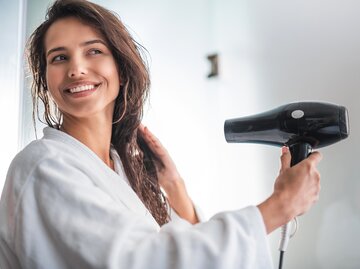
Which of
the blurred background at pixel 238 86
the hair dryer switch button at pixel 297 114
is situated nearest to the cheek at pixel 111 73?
the hair dryer switch button at pixel 297 114

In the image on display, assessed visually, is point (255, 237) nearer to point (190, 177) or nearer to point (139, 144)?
point (139, 144)

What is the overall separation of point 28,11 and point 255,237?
153 cm

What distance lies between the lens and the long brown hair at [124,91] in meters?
0.90

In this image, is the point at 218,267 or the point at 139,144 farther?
the point at 139,144

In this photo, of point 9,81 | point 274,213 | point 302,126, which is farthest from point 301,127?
point 9,81

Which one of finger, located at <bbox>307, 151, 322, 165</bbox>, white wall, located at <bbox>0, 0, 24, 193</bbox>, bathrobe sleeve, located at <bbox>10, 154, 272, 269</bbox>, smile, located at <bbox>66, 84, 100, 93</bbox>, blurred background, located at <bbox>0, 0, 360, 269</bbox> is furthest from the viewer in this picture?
white wall, located at <bbox>0, 0, 24, 193</bbox>

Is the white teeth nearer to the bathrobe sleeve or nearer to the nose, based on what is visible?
the nose

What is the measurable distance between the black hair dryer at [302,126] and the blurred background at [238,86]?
306 mm

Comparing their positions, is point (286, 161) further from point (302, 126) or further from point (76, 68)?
point (76, 68)

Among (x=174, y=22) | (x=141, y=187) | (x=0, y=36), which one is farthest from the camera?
(x=0, y=36)

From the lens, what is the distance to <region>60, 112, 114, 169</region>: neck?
2.92 ft

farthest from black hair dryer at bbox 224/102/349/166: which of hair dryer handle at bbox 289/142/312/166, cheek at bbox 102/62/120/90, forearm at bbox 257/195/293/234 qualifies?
cheek at bbox 102/62/120/90

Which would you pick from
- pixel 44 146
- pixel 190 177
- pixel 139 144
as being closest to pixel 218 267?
pixel 44 146

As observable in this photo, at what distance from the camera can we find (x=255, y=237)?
60cm
